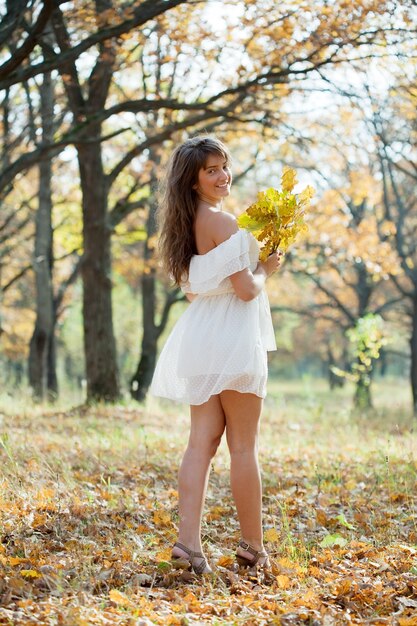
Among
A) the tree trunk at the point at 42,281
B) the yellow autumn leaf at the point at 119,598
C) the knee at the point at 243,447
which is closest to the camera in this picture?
the yellow autumn leaf at the point at 119,598

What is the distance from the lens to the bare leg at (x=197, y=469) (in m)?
3.68

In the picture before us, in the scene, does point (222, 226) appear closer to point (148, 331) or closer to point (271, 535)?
point (271, 535)

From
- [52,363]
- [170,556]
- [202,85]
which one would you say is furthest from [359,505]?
[52,363]

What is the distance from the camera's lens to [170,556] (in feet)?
12.6

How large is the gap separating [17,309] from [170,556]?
24.0 meters

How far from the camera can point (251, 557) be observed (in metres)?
3.69

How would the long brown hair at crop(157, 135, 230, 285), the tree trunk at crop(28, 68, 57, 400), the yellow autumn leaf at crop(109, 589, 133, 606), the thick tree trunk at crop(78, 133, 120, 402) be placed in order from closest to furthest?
the yellow autumn leaf at crop(109, 589, 133, 606) < the long brown hair at crop(157, 135, 230, 285) < the thick tree trunk at crop(78, 133, 120, 402) < the tree trunk at crop(28, 68, 57, 400)

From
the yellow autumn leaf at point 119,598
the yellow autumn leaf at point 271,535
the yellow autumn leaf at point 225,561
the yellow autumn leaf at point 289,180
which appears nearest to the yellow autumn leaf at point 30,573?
the yellow autumn leaf at point 119,598

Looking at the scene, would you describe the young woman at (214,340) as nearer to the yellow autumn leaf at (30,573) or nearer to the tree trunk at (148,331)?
the yellow autumn leaf at (30,573)

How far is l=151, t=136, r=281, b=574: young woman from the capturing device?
3.65 metres

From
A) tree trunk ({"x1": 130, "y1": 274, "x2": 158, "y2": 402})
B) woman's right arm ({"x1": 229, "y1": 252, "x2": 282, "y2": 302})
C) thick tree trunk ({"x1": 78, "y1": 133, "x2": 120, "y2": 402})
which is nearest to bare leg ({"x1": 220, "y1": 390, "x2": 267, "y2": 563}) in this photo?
woman's right arm ({"x1": 229, "y1": 252, "x2": 282, "y2": 302})

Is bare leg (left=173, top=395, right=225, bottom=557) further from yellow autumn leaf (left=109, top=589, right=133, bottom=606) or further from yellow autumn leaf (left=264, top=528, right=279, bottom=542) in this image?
yellow autumn leaf (left=264, top=528, right=279, bottom=542)

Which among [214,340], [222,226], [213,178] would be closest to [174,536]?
[214,340]

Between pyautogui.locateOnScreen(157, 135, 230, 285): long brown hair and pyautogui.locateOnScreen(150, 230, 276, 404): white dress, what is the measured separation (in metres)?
0.10
